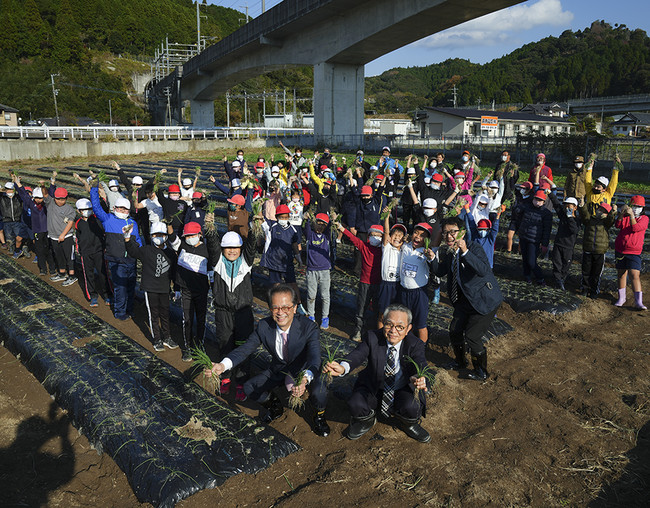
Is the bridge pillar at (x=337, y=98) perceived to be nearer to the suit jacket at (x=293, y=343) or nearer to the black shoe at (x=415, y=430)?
the suit jacket at (x=293, y=343)

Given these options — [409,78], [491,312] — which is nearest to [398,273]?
[491,312]

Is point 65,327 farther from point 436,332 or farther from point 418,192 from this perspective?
point 418,192

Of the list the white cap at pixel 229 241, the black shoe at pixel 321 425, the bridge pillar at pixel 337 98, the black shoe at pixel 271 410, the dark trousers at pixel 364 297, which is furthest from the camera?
the bridge pillar at pixel 337 98

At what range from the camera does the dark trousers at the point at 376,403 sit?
4098mm

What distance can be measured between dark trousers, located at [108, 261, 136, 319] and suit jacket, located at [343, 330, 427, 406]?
14.0 feet

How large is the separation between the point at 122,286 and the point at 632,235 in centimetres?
785

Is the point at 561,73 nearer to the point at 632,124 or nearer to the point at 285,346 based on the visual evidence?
the point at 632,124

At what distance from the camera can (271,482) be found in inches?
146

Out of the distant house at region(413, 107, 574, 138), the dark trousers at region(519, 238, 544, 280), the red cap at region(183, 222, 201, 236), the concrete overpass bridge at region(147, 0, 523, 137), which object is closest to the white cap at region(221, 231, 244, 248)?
the red cap at region(183, 222, 201, 236)

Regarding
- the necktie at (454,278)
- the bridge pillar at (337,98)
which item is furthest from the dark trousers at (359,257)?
the bridge pillar at (337,98)

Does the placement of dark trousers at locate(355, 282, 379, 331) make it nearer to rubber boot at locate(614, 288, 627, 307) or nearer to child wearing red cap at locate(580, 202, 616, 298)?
child wearing red cap at locate(580, 202, 616, 298)

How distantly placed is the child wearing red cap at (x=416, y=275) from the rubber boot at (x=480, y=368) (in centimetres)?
64

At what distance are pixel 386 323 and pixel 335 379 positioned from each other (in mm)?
1481

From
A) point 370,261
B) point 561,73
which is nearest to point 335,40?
point 370,261
